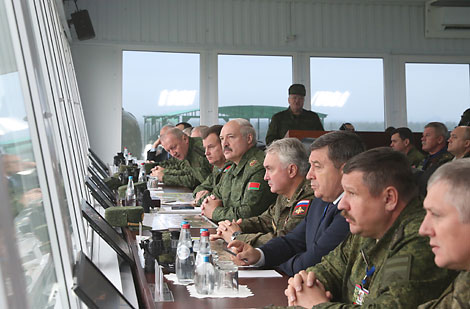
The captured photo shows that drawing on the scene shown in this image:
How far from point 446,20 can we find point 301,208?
29.7 feet

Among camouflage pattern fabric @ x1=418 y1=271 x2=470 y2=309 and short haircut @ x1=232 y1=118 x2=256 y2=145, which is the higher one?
short haircut @ x1=232 y1=118 x2=256 y2=145

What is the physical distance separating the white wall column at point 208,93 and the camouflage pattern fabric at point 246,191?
6110 millimetres

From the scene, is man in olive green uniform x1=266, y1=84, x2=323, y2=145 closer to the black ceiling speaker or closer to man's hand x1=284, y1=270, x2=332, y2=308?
the black ceiling speaker

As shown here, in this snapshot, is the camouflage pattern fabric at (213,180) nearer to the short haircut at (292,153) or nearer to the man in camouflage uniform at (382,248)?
the short haircut at (292,153)

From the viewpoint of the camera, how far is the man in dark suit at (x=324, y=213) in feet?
8.41

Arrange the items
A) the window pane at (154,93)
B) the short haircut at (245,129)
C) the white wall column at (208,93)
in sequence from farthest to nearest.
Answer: the white wall column at (208,93) → the window pane at (154,93) → the short haircut at (245,129)

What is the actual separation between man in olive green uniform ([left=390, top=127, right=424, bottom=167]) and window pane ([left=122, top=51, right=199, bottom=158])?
4.14 metres

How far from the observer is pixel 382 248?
76.9 inches

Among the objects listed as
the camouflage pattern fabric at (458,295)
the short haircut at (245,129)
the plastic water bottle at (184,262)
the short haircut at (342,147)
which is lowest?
the plastic water bottle at (184,262)

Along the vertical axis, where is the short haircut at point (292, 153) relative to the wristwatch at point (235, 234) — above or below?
above

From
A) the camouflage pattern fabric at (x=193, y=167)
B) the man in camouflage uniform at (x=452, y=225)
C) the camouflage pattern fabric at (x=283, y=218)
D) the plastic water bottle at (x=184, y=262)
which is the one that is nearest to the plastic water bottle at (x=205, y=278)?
the plastic water bottle at (x=184, y=262)

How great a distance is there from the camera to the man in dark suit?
256 cm

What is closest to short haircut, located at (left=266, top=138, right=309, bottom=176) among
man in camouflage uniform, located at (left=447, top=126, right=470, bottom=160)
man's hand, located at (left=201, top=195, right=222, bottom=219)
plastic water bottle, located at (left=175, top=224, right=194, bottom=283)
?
man's hand, located at (left=201, top=195, right=222, bottom=219)

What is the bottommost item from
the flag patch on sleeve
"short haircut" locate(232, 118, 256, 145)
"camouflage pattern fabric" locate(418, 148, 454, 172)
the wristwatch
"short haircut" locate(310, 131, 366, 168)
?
"camouflage pattern fabric" locate(418, 148, 454, 172)
